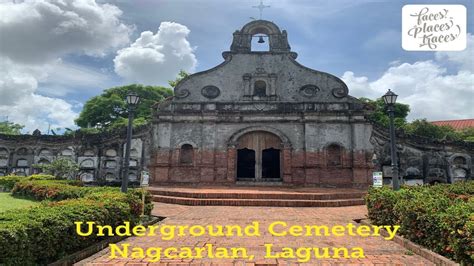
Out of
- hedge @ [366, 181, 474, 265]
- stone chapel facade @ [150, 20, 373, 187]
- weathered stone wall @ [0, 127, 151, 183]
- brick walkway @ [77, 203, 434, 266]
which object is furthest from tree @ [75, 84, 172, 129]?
hedge @ [366, 181, 474, 265]

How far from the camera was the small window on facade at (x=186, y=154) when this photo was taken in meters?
20.5

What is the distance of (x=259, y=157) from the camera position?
20484 mm

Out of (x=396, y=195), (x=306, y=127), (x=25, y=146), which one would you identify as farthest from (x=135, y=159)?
(x=396, y=195)

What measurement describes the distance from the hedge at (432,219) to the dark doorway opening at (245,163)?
11814mm

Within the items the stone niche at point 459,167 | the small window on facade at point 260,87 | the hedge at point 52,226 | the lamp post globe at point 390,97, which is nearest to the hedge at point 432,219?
the lamp post globe at point 390,97

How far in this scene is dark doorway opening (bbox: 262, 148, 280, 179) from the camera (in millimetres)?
21312

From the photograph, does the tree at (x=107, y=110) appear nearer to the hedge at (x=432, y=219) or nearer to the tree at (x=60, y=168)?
the tree at (x=60, y=168)

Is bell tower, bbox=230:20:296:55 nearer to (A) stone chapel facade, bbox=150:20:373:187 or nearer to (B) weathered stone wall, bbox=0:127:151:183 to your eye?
(A) stone chapel facade, bbox=150:20:373:187

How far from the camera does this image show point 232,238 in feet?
26.0

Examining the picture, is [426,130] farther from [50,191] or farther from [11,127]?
[11,127]

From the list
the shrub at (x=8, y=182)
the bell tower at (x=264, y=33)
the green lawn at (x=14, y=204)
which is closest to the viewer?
the green lawn at (x=14, y=204)

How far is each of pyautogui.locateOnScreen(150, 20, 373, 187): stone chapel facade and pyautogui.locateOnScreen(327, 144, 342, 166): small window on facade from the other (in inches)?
2.3

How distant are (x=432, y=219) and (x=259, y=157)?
46.1 feet

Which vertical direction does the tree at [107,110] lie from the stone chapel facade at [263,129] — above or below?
above
